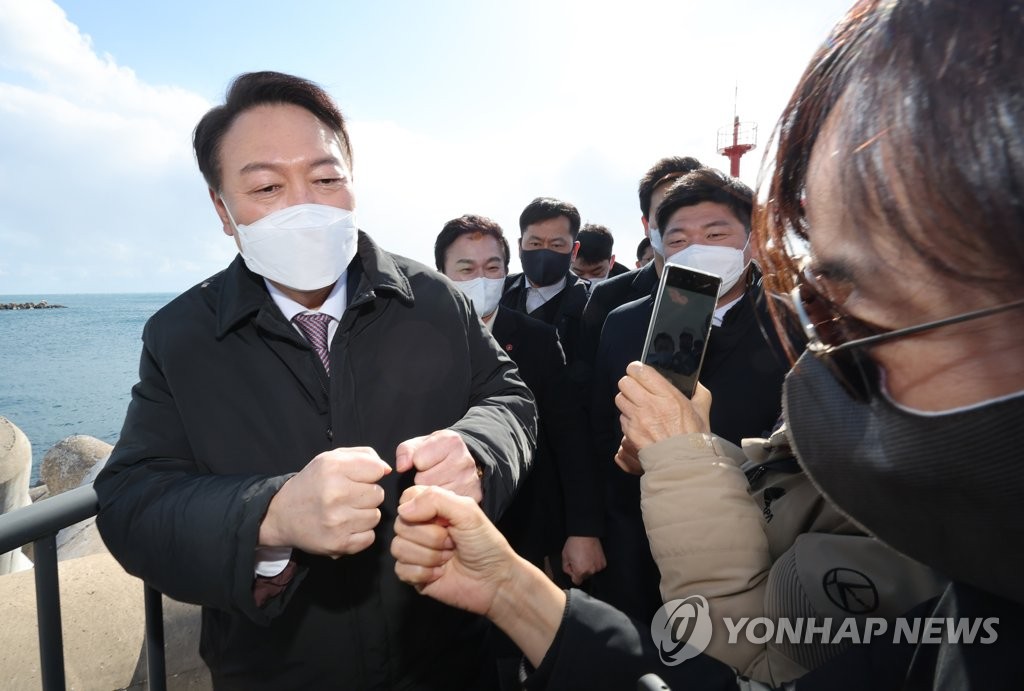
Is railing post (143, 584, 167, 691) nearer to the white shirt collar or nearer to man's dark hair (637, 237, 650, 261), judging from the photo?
the white shirt collar

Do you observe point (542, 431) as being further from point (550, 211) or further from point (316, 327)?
point (550, 211)

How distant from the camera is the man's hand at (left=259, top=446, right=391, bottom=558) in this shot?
42.6 inches

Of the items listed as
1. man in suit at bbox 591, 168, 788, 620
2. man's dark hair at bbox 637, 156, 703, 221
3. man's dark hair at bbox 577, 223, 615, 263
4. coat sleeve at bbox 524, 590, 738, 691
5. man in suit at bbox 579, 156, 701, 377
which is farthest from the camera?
man's dark hair at bbox 577, 223, 615, 263

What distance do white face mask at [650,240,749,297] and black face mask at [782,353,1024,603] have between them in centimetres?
194

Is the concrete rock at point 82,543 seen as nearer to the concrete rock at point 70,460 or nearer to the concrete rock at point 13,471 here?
the concrete rock at point 13,471

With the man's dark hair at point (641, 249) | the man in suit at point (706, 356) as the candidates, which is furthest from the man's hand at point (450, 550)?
the man's dark hair at point (641, 249)

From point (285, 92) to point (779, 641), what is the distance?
81.1 inches

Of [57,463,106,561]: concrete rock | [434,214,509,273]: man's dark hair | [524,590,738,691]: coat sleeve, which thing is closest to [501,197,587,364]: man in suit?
[434,214,509,273]: man's dark hair

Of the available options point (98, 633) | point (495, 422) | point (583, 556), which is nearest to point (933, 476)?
point (495, 422)

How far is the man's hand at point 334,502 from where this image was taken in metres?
1.08

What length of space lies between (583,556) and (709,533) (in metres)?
1.64

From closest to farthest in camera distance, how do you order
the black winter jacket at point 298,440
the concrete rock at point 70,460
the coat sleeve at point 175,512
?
the coat sleeve at point 175,512 < the black winter jacket at point 298,440 < the concrete rock at point 70,460

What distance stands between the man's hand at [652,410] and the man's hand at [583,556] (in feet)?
4.83

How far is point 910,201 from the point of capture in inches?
24.1
